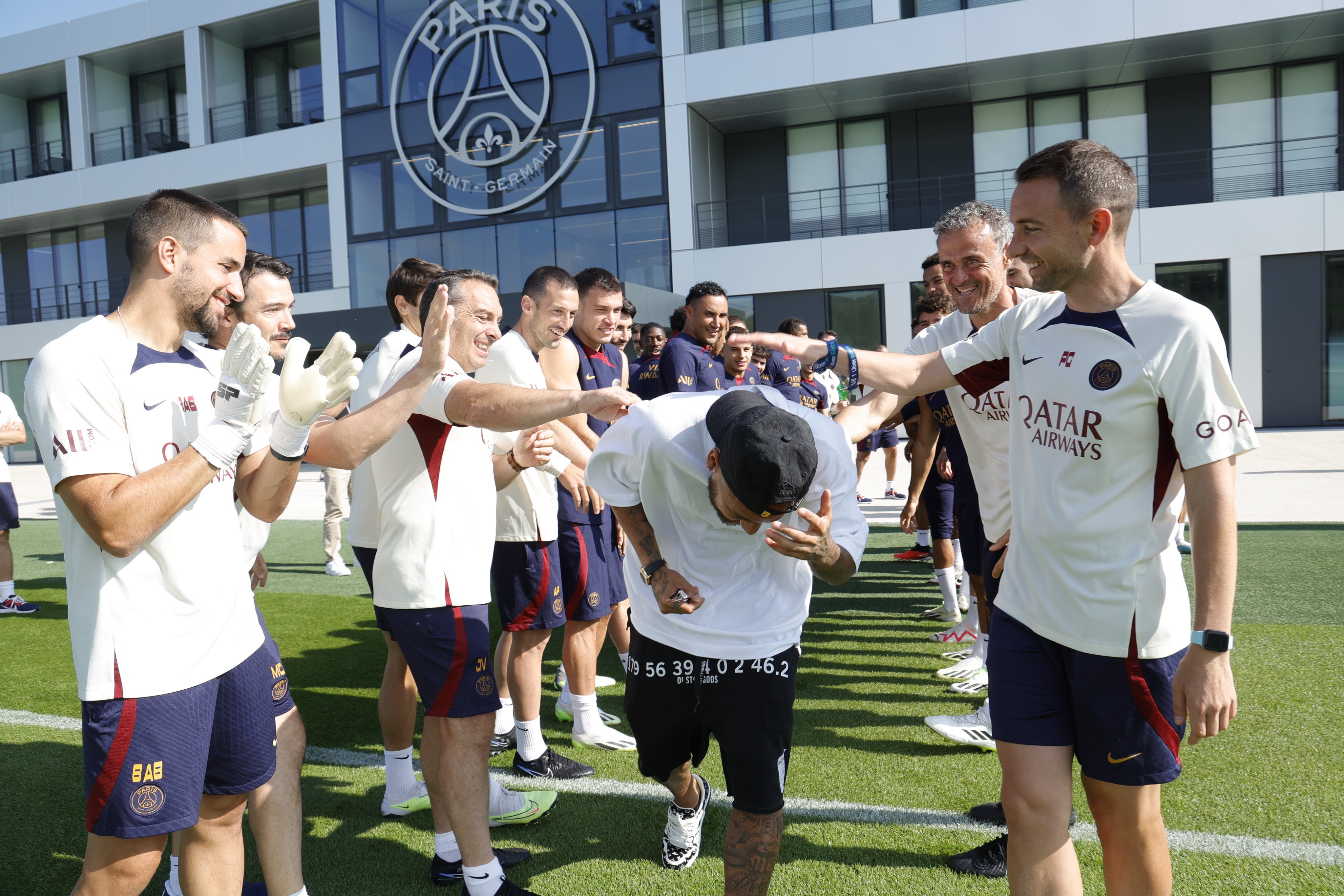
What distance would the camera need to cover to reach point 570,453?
3.84 meters

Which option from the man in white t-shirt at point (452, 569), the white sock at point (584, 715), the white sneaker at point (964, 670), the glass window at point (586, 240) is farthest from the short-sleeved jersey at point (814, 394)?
the glass window at point (586, 240)

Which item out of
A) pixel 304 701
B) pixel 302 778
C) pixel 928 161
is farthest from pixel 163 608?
pixel 928 161

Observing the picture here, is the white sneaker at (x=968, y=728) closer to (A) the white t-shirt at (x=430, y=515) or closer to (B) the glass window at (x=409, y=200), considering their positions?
(A) the white t-shirt at (x=430, y=515)

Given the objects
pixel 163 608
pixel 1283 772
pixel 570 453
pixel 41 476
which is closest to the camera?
pixel 163 608

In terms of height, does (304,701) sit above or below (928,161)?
below

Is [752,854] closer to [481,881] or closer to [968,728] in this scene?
[481,881]

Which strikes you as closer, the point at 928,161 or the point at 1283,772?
the point at 1283,772

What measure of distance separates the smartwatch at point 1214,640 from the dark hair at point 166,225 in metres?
2.64

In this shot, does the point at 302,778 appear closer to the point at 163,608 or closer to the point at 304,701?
the point at 304,701

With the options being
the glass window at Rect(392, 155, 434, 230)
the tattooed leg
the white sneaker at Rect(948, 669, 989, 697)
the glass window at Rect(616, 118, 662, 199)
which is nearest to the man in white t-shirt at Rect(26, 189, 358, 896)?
the tattooed leg

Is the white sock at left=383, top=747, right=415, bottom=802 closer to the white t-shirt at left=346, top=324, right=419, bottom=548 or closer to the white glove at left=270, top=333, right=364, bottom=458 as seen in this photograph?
the white t-shirt at left=346, top=324, right=419, bottom=548

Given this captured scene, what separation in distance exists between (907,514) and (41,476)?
2308 cm

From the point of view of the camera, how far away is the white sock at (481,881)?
8.86ft

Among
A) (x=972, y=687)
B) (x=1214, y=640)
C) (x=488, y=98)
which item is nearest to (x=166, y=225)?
(x=1214, y=640)
